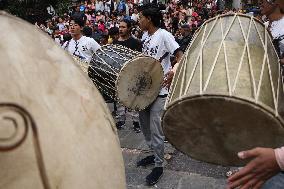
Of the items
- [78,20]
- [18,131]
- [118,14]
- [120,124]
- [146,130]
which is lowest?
[118,14]

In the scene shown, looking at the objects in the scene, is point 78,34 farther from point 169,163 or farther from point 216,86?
point 216,86

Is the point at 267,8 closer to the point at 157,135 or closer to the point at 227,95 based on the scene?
the point at 157,135

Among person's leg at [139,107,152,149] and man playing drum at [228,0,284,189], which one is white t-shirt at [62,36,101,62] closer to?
person's leg at [139,107,152,149]

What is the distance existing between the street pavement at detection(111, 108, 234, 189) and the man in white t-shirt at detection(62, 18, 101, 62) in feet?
4.41

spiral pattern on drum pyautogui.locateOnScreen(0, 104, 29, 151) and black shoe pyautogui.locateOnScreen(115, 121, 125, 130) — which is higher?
spiral pattern on drum pyautogui.locateOnScreen(0, 104, 29, 151)

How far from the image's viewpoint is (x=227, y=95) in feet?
6.19

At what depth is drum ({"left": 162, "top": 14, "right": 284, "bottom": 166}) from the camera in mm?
1926

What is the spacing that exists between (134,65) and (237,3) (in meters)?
18.0

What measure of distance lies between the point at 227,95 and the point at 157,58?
2.37m

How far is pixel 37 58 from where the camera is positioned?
1107 millimetres

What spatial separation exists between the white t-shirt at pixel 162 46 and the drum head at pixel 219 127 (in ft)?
5.88

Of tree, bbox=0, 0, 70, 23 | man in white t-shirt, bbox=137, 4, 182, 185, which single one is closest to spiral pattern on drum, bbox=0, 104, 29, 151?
man in white t-shirt, bbox=137, 4, 182, 185

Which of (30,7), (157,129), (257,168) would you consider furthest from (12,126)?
(30,7)

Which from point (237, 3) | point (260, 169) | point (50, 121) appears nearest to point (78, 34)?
point (260, 169)
